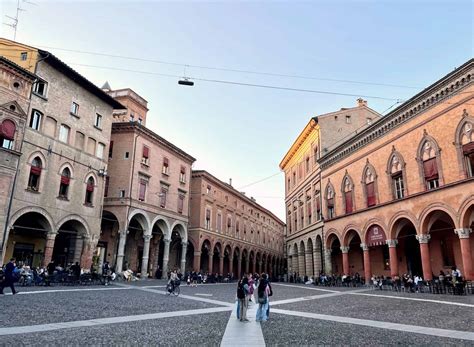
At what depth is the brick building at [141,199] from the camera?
1212 inches

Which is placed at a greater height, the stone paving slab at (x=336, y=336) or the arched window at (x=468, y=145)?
the arched window at (x=468, y=145)

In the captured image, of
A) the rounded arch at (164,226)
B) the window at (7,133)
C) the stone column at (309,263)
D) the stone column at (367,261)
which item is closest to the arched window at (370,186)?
the stone column at (367,261)

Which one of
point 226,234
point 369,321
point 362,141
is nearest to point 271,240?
point 226,234

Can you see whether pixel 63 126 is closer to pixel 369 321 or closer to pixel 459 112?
pixel 369 321

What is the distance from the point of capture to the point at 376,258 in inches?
1134

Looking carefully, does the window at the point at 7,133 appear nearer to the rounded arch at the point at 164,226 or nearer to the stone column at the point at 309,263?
the rounded arch at the point at 164,226

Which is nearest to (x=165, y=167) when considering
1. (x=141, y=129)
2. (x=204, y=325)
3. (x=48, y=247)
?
(x=141, y=129)

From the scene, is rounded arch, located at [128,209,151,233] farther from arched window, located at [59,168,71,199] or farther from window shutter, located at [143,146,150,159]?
arched window, located at [59,168,71,199]

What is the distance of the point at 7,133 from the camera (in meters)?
20.7

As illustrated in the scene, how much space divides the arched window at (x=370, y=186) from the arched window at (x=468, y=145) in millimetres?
7821

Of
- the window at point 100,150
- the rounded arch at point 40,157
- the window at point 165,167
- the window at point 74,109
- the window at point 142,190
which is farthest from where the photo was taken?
the window at point 165,167

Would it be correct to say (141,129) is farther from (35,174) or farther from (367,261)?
(367,261)

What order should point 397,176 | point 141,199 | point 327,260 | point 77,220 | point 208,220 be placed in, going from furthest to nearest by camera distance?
point 208,220
point 327,260
point 141,199
point 77,220
point 397,176

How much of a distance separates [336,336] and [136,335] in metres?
4.35
